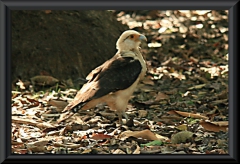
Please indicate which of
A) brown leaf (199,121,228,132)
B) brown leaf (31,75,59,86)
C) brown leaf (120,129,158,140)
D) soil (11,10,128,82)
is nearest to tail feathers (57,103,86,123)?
brown leaf (120,129,158,140)

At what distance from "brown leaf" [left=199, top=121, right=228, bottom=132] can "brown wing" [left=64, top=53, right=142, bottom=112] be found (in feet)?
3.83

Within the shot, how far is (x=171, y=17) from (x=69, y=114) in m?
6.27

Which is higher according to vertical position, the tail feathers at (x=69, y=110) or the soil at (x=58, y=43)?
the soil at (x=58, y=43)

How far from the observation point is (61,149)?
6.27m

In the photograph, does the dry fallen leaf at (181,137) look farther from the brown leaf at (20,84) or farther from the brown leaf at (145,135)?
the brown leaf at (20,84)

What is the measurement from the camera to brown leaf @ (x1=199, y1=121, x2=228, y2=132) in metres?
6.88

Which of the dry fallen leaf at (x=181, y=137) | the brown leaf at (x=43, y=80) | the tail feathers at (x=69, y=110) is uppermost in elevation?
the brown leaf at (x=43, y=80)

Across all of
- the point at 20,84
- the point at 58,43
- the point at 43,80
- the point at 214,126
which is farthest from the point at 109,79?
the point at 58,43

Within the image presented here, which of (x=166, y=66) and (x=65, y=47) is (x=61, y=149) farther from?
(x=166, y=66)

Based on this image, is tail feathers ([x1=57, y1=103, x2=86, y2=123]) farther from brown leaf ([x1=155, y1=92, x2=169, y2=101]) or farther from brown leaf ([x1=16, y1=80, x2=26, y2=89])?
brown leaf ([x1=16, y1=80, x2=26, y2=89])

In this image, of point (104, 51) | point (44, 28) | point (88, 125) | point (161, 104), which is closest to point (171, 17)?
point (104, 51)

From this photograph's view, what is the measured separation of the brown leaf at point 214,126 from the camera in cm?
688

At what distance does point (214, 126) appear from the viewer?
6906 mm

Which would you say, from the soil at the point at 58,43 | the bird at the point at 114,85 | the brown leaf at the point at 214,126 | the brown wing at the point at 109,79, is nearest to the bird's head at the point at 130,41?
the bird at the point at 114,85
